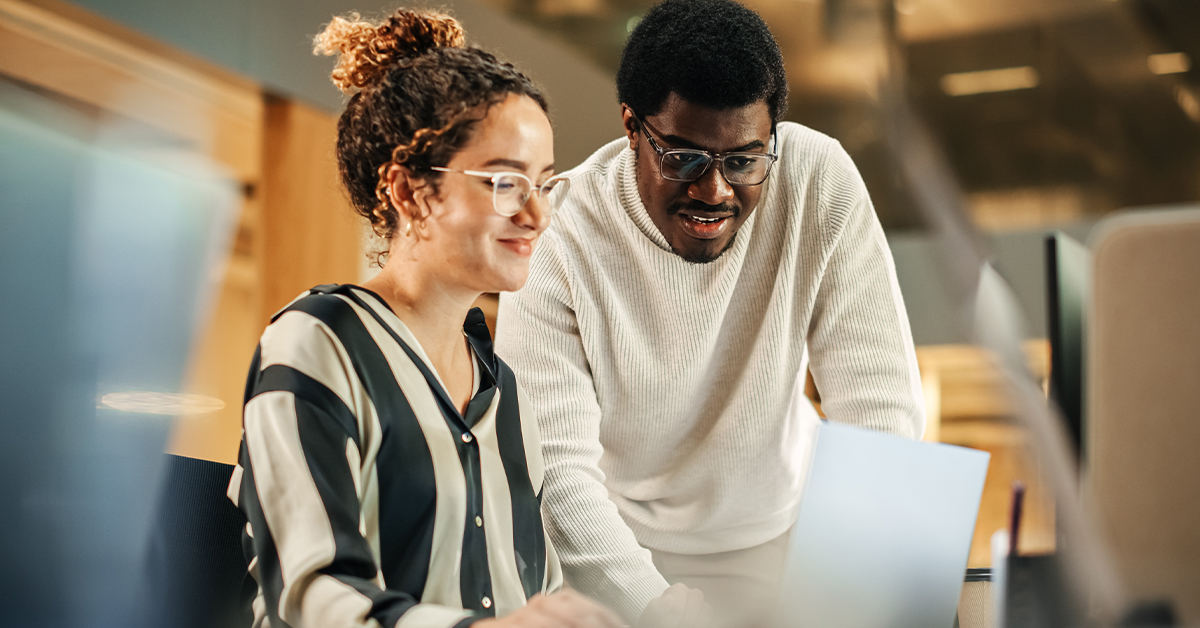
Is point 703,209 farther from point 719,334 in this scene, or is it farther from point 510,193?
point 510,193

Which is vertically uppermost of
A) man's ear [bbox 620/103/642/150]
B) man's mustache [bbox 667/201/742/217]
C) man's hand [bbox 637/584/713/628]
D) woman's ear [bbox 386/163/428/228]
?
man's ear [bbox 620/103/642/150]

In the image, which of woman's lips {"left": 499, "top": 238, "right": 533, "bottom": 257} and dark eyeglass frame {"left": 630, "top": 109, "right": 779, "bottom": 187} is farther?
dark eyeglass frame {"left": 630, "top": 109, "right": 779, "bottom": 187}

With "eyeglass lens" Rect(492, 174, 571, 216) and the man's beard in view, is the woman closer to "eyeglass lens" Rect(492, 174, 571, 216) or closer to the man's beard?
"eyeglass lens" Rect(492, 174, 571, 216)

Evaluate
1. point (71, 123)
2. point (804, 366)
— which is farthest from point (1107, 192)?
point (71, 123)

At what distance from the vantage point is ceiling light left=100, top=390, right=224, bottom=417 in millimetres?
3436

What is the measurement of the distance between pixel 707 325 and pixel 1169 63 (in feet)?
16.3

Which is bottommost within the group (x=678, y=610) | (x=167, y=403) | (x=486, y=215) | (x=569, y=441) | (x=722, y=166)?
(x=167, y=403)

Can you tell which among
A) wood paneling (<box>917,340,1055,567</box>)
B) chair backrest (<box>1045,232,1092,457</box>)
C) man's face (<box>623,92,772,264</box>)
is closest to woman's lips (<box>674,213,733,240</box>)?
man's face (<box>623,92,772,264</box>)

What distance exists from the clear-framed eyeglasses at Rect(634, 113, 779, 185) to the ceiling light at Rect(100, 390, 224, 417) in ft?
8.85

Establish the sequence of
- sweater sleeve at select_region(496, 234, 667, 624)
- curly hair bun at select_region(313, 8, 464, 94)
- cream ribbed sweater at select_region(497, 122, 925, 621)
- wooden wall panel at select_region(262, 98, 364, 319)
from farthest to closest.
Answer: wooden wall panel at select_region(262, 98, 364, 319) → cream ribbed sweater at select_region(497, 122, 925, 621) → sweater sleeve at select_region(496, 234, 667, 624) → curly hair bun at select_region(313, 8, 464, 94)

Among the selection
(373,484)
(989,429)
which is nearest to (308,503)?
(373,484)

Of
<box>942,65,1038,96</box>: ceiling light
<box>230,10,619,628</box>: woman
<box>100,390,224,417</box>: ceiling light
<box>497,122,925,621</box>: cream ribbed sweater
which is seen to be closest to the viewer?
<box>230,10,619,628</box>: woman

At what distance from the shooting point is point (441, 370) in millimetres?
1050

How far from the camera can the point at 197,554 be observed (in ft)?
3.20
